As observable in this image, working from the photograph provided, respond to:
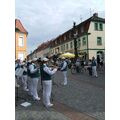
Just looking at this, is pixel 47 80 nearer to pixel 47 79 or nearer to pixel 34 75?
pixel 47 79

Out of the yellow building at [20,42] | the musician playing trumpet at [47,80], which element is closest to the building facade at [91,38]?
the yellow building at [20,42]

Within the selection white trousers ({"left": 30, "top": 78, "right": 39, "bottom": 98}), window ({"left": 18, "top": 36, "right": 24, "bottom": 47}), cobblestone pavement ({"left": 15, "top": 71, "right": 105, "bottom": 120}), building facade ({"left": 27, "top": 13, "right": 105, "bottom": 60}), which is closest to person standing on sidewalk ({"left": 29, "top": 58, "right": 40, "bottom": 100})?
white trousers ({"left": 30, "top": 78, "right": 39, "bottom": 98})

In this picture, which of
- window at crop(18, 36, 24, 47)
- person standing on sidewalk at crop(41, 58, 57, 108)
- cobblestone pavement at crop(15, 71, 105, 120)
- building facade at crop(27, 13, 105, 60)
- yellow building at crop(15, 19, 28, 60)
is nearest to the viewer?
cobblestone pavement at crop(15, 71, 105, 120)

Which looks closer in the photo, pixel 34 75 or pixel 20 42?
pixel 34 75

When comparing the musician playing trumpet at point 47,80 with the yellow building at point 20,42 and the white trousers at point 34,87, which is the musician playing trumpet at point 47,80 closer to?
the white trousers at point 34,87

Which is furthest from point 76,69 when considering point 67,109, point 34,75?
point 67,109

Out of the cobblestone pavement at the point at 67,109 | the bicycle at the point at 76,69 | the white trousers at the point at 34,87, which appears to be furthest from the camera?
the bicycle at the point at 76,69

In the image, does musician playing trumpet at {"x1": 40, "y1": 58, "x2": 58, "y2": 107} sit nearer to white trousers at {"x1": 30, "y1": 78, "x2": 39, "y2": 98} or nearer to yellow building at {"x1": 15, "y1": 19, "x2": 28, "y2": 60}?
white trousers at {"x1": 30, "y1": 78, "x2": 39, "y2": 98}

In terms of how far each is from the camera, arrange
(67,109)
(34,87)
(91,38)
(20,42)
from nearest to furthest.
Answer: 1. (67,109)
2. (34,87)
3. (20,42)
4. (91,38)

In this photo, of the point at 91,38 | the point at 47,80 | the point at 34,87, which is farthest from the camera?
the point at 91,38

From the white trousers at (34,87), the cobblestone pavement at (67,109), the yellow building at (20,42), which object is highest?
the yellow building at (20,42)

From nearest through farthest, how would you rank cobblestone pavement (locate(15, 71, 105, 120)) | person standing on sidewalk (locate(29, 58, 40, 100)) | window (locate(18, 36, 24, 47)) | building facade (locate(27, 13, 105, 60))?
cobblestone pavement (locate(15, 71, 105, 120)) < person standing on sidewalk (locate(29, 58, 40, 100)) < window (locate(18, 36, 24, 47)) < building facade (locate(27, 13, 105, 60))

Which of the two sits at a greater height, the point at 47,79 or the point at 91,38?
the point at 91,38

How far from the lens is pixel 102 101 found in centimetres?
899
